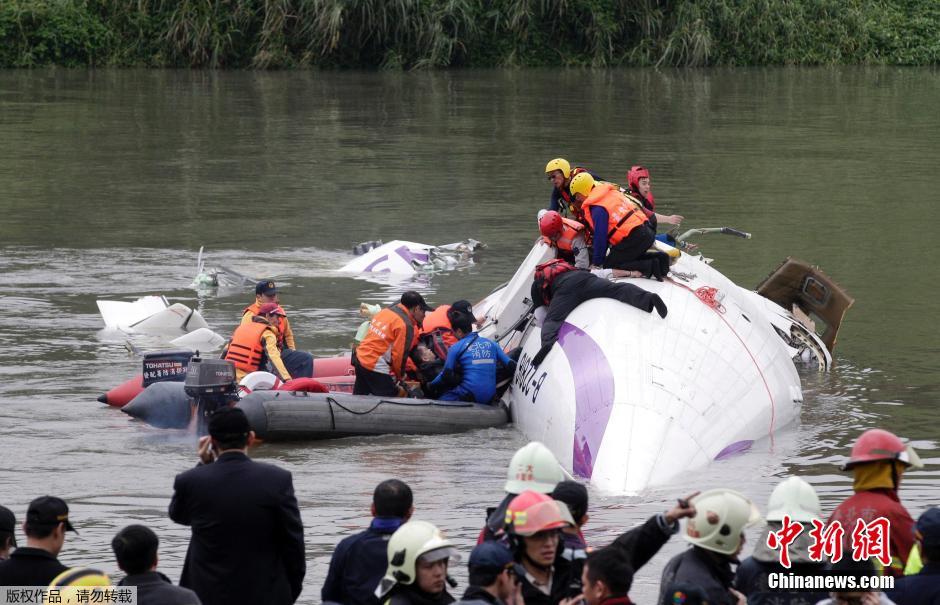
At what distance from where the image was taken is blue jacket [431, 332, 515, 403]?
1334cm

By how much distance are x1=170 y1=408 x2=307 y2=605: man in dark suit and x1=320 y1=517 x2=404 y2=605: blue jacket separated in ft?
0.87

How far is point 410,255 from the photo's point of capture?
2123 centimetres

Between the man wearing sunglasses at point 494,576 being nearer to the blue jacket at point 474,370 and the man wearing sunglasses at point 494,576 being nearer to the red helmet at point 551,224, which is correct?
the blue jacket at point 474,370

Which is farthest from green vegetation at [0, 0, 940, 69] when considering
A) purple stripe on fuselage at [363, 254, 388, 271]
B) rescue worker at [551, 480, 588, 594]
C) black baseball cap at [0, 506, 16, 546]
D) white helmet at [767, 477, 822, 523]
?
white helmet at [767, 477, 822, 523]

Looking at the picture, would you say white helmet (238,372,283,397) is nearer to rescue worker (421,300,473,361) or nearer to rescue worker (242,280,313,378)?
rescue worker (242,280,313,378)

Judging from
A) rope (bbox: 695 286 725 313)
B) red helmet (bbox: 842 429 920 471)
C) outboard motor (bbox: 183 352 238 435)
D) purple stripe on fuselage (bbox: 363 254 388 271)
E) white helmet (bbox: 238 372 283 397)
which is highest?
red helmet (bbox: 842 429 920 471)

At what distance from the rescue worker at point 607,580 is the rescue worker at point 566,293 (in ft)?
22.8

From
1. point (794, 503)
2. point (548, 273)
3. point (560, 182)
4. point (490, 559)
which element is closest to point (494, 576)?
point (490, 559)

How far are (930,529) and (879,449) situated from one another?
57cm

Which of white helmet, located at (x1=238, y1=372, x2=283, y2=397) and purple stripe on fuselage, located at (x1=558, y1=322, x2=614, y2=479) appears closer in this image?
purple stripe on fuselage, located at (x1=558, y1=322, x2=614, y2=479)

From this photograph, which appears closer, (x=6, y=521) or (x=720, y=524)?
(x=720, y=524)

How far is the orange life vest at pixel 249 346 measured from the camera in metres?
13.7

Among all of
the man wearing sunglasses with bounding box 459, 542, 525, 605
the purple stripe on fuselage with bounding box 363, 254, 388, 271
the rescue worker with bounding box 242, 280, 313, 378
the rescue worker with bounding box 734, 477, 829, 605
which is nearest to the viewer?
the man wearing sunglasses with bounding box 459, 542, 525, 605

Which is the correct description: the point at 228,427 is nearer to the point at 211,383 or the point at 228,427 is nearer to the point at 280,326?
the point at 211,383
